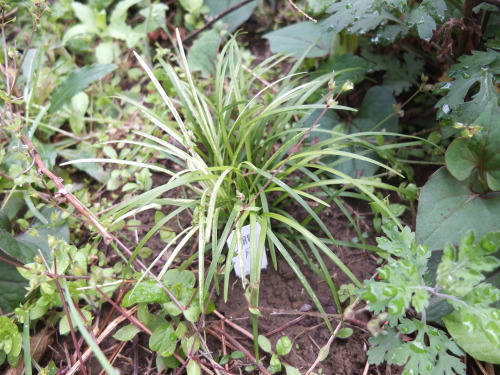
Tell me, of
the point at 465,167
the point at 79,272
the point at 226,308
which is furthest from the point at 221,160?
the point at 465,167

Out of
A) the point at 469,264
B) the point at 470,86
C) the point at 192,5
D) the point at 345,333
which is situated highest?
the point at 192,5

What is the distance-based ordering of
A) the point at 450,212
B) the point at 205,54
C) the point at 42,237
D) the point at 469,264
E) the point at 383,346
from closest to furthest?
the point at 469,264 → the point at 383,346 → the point at 450,212 → the point at 42,237 → the point at 205,54

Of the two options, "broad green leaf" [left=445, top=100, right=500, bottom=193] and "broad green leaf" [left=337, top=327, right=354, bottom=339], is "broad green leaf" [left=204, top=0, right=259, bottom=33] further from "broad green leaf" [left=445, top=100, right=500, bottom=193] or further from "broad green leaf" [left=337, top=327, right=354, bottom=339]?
"broad green leaf" [left=337, top=327, right=354, bottom=339]

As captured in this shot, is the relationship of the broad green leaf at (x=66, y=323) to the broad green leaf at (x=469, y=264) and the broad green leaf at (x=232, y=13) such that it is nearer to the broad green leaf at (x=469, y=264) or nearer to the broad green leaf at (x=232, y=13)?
the broad green leaf at (x=469, y=264)

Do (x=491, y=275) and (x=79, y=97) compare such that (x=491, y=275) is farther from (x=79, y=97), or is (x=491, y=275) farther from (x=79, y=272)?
(x=79, y=97)

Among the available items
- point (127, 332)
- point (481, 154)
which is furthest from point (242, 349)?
point (481, 154)

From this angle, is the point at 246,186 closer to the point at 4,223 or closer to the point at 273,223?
the point at 273,223
